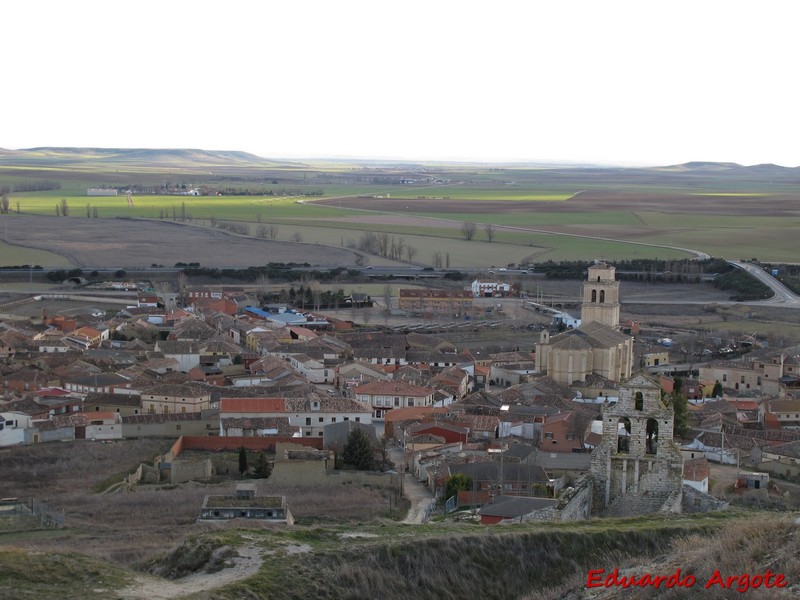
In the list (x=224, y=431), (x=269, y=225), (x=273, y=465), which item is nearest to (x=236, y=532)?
(x=273, y=465)

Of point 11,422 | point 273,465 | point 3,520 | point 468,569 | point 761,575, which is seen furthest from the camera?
point 11,422

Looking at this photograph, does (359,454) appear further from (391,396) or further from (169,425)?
(391,396)

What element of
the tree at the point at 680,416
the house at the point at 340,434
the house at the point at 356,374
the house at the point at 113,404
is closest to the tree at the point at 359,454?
the house at the point at 340,434

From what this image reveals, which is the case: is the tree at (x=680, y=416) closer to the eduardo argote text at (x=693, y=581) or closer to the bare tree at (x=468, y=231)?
the eduardo argote text at (x=693, y=581)

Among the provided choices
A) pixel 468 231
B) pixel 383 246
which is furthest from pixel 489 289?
pixel 468 231

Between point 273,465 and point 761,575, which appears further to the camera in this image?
point 273,465

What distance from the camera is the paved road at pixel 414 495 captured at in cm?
2184

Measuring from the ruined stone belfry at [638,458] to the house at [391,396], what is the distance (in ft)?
61.1

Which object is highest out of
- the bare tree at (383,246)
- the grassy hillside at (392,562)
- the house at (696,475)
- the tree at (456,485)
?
the grassy hillside at (392,562)

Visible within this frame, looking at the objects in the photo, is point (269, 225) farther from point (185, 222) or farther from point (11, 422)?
point (11, 422)

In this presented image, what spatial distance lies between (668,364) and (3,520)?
27.1 metres

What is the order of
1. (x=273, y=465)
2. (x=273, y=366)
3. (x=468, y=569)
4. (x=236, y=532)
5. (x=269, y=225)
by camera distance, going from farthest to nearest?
1. (x=269, y=225)
2. (x=273, y=366)
3. (x=273, y=465)
4. (x=236, y=532)
5. (x=468, y=569)

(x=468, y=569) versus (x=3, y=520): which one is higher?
A: (x=468, y=569)

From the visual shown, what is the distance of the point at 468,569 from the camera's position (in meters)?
12.6
